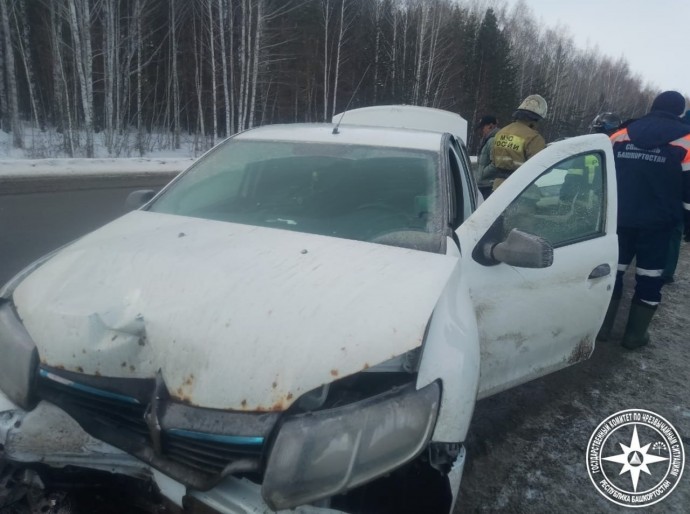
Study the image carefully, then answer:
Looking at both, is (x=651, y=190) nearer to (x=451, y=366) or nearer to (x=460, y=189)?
(x=460, y=189)

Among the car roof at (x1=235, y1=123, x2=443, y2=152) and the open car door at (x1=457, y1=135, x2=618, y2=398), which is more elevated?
the car roof at (x1=235, y1=123, x2=443, y2=152)

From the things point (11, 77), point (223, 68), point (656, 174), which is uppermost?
point (223, 68)

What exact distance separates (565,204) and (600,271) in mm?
425

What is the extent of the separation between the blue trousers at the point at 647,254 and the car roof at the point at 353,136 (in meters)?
1.87

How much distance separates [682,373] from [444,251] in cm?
268

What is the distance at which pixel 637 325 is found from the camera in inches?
160

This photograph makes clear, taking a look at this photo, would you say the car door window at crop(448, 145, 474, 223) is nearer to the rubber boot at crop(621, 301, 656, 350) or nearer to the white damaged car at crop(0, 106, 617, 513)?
the white damaged car at crop(0, 106, 617, 513)

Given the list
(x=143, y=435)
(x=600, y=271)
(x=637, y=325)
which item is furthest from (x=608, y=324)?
(x=143, y=435)

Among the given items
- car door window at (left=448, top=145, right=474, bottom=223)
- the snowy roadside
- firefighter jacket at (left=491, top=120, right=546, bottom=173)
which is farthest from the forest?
car door window at (left=448, top=145, right=474, bottom=223)

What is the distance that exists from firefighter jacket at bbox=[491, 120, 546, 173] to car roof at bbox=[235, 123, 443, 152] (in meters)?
1.90

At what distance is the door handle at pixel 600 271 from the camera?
288 centimetres

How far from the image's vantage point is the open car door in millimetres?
2400

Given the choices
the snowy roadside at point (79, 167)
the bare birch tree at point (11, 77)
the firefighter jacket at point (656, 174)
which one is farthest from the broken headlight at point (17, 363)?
the bare birch tree at point (11, 77)

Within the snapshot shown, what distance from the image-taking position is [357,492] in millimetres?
1607
